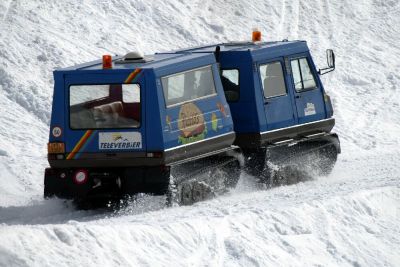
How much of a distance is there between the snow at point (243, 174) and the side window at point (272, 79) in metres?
1.32

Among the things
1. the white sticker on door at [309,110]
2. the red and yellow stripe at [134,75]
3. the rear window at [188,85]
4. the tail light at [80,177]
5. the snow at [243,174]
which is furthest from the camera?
the white sticker on door at [309,110]

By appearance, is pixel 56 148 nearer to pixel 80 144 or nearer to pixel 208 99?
pixel 80 144

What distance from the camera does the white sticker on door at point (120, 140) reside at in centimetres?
1429

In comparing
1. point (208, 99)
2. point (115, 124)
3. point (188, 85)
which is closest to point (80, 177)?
point (115, 124)

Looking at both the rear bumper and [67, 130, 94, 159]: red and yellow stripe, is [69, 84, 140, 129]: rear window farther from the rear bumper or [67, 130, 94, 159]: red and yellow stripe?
the rear bumper

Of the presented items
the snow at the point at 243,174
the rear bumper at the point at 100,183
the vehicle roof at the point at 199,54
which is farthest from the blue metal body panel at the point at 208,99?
the snow at the point at 243,174

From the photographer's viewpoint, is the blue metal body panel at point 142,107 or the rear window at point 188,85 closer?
the blue metal body panel at point 142,107

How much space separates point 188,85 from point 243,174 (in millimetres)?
2214

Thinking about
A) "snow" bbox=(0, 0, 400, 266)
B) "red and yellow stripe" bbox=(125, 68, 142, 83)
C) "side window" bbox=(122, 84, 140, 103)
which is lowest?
"snow" bbox=(0, 0, 400, 266)

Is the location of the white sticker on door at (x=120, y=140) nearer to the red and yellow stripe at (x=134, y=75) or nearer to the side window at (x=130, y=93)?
the side window at (x=130, y=93)

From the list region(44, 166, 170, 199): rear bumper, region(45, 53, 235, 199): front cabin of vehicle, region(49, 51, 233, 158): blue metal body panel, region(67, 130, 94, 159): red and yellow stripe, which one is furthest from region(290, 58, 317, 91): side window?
region(67, 130, 94, 159): red and yellow stripe

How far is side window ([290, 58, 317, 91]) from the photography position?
17.4 m

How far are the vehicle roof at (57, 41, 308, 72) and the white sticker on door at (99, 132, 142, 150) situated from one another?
32.9 inches

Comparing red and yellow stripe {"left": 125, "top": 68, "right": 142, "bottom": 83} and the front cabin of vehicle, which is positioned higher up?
red and yellow stripe {"left": 125, "top": 68, "right": 142, "bottom": 83}
